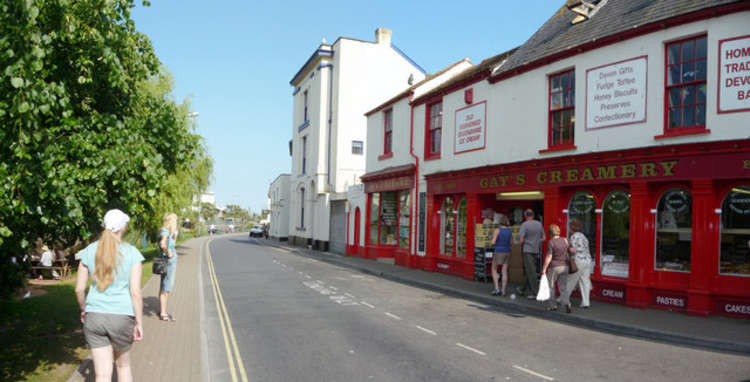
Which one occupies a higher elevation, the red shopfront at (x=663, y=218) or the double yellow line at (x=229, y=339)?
the red shopfront at (x=663, y=218)

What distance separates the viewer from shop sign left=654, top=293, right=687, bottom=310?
385 inches

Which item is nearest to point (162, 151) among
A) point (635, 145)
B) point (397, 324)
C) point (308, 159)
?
point (397, 324)

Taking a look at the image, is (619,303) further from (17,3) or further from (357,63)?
(357,63)

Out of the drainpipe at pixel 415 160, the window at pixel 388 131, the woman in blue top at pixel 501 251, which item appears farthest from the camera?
the window at pixel 388 131

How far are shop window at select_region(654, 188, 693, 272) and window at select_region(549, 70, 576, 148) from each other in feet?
8.90

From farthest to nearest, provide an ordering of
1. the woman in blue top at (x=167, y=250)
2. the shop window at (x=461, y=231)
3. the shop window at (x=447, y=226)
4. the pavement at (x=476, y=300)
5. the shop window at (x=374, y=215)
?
the shop window at (x=374, y=215) < the shop window at (x=447, y=226) < the shop window at (x=461, y=231) < the woman in blue top at (x=167, y=250) < the pavement at (x=476, y=300)

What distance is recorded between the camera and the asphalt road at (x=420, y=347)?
6117 millimetres

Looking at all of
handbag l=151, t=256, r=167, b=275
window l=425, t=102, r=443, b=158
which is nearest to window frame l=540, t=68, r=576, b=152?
window l=425, t=102, r=443, b=158

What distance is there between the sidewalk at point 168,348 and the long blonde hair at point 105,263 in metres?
1.93

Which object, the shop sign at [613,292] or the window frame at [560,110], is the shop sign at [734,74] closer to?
the window frame at [560,110]

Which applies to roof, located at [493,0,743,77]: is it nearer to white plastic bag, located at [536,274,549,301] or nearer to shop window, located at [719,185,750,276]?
shop window, located at [719,185,750,276]

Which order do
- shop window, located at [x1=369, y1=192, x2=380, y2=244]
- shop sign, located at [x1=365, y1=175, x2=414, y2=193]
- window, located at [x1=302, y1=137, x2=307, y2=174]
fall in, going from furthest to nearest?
window, located at [x1=302, y1=137, x2=307, y2=174] < shop window, located at [x1=369, y1=192, x2=380, y2=244] < shop sign, located at [x1=365, y1=175, x2=414, y2=193]

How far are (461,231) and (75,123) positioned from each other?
12.8 m

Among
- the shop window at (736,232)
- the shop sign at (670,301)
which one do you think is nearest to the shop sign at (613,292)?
the shop sign at (670,301)
